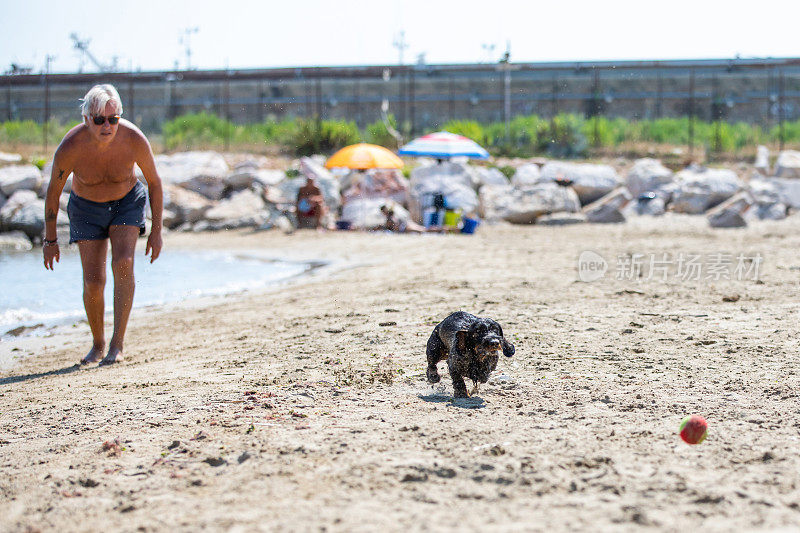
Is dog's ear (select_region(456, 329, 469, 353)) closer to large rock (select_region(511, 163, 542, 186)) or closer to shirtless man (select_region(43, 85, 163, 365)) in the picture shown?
shirtless man (select_region(43, 85, 163, 365))

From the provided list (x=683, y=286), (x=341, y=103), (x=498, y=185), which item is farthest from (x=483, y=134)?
(x=683, y=286)

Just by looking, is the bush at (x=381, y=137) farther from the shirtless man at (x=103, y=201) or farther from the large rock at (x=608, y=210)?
the shirtless man at (x=103, y=201)

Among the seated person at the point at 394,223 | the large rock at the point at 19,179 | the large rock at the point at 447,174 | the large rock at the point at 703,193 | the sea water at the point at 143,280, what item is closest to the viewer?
the sea water at the point at 143,280

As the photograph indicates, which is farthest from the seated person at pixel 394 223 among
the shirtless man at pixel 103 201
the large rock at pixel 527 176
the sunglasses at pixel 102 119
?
the sunglasses at pixel 102 119

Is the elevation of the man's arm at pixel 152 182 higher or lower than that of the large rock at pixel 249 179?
lower

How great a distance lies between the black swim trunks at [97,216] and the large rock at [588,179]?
45.7ft

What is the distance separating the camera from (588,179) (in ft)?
61.9

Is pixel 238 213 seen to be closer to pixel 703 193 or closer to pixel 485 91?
pixel 703 193

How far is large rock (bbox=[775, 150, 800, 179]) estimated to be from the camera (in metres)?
20.4

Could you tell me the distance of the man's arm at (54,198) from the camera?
5.23m

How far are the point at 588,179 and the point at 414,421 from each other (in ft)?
53.0

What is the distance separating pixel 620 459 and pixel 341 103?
3224 centimetres

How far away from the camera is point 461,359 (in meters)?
3.81

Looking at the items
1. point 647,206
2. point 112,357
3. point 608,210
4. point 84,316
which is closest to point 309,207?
point 608,210
